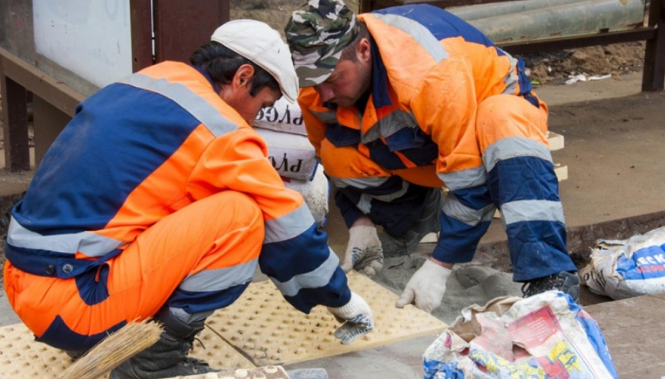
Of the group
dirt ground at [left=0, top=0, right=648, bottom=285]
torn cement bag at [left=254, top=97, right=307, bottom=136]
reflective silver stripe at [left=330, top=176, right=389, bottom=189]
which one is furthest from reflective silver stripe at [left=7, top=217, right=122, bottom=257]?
dirt ground at [left=0, top=0, right=648, bottom=285]

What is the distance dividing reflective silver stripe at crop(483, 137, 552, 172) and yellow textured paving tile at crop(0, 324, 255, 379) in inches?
43.3

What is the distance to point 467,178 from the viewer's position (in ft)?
11.5

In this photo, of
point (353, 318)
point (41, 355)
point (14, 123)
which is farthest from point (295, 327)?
point (14, 123)

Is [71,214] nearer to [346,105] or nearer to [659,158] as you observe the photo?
[346,105]

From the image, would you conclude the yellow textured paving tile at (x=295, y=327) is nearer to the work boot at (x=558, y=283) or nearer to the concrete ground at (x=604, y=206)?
the concrete ground at (x=604, y=206)

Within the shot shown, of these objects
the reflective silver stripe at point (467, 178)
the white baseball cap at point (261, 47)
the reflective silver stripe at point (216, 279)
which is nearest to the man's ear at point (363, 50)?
the reflective silver stripe at point (467, 178)

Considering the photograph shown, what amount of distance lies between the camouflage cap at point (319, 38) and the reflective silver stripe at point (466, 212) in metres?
0.67

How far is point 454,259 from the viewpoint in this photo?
142 inches

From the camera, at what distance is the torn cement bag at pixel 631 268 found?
157 inches

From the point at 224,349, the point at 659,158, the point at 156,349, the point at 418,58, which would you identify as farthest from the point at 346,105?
the point at 659,158

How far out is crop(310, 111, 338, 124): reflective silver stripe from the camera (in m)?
3.92

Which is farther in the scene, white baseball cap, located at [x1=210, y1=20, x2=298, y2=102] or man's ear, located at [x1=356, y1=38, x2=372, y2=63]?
man's ear, located at [x1=356, y1=38, x2=372, y2=63]

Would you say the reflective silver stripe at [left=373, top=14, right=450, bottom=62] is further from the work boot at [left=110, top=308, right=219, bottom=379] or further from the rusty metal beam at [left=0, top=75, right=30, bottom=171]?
the rusty metal beam at [left=0, top=75, right=30, bottom=171]

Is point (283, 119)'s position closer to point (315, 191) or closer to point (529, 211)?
point (315, 191)
